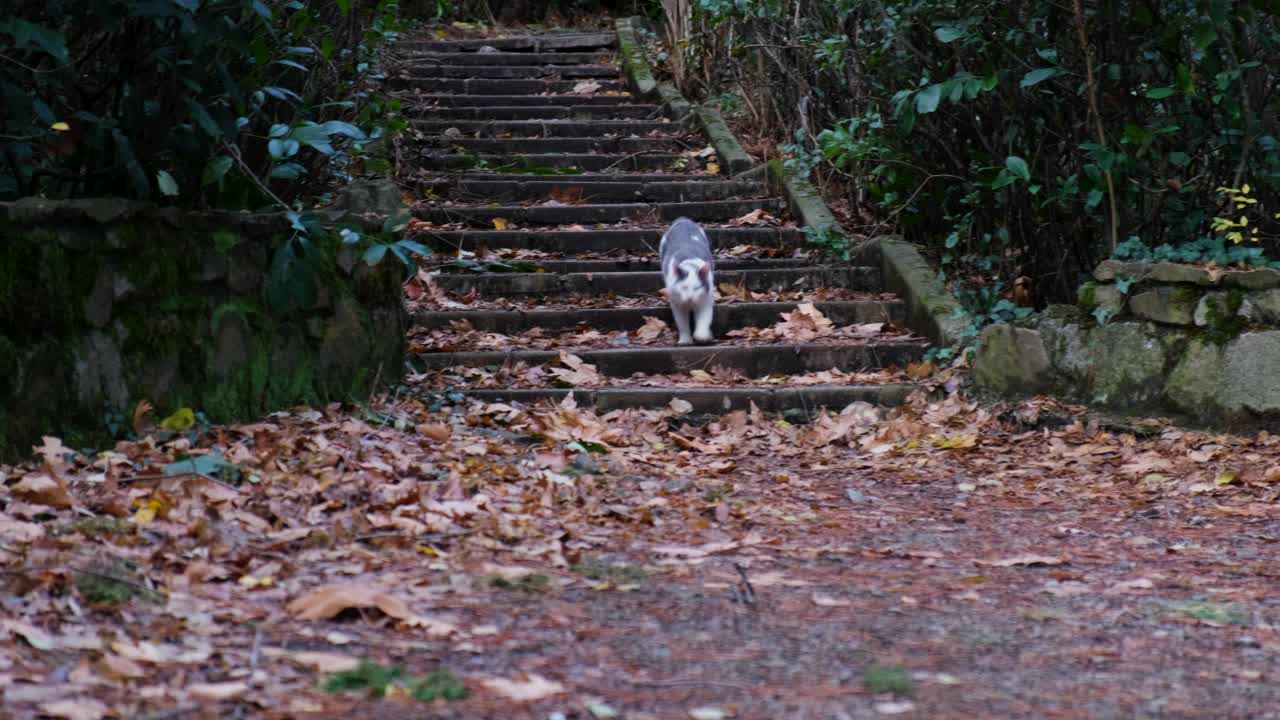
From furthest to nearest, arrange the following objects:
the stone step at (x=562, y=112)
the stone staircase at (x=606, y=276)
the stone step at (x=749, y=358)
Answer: the stone step at (x=562, y=112) < the stone step at (x=749, y=358) < the stone staircase at (x=606, y=276)

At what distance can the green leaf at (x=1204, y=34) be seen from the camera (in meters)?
5.27

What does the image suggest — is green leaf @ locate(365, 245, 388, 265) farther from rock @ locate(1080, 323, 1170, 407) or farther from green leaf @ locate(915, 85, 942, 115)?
rock @ locate(1080, 323, 1170, 407)

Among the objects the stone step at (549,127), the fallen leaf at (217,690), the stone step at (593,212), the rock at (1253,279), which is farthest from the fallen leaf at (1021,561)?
the stone step at (549,127)

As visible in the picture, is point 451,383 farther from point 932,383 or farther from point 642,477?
point 932,383

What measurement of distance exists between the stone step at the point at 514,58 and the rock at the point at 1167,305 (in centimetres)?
829

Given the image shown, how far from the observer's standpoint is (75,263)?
426cm

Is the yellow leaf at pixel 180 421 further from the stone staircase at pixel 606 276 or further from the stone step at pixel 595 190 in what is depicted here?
the stone step at pixel 595 190

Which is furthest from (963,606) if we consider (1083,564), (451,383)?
(451,383)

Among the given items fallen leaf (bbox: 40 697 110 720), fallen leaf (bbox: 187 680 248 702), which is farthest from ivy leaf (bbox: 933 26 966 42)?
fallen leaf (bbox: 40 697 110 720)

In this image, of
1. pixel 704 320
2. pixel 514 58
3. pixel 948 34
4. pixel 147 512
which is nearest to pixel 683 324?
pixel 704 320

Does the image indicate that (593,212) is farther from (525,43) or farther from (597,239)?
(525,43)

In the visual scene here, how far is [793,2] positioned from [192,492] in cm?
672

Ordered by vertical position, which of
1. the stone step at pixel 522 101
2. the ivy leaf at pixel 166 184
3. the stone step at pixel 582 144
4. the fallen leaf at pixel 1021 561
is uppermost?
the stone step at pixel 522 101

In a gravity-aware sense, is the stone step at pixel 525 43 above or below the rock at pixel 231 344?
above
